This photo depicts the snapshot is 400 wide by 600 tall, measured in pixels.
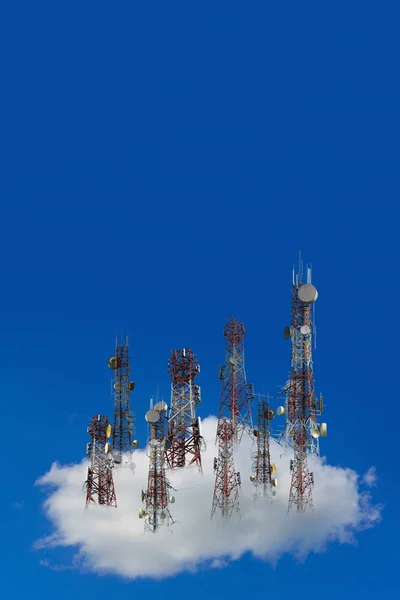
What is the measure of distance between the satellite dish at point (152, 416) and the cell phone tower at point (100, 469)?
6.24m

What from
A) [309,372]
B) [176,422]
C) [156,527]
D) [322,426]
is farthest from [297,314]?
[156,527]

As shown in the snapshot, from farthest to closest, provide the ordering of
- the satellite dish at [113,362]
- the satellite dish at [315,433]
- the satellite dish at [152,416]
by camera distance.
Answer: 1. the satellite dish at [113,362]
2. the satellite dish at [152,416]
3. the satellite dish at [315,433]

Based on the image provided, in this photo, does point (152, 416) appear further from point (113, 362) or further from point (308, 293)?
point (308, 293)

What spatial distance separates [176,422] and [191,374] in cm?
469

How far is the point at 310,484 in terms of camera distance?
70.0 meters

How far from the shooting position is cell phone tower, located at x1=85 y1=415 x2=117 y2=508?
7838cm

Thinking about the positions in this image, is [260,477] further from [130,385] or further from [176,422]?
[130,385]

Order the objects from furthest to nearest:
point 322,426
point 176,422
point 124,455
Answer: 1. point 124,455
2. point 176,422
3. point 322,426

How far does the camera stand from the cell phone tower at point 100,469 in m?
78.4

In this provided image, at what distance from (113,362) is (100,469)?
10.7m

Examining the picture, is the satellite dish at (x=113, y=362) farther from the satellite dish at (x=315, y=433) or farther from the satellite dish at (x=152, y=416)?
→ the satellite dish at (x=315, y=433)

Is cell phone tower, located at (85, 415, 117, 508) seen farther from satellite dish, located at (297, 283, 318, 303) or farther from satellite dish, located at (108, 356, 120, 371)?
satellite dish, located at (297, 283, 318, 303)

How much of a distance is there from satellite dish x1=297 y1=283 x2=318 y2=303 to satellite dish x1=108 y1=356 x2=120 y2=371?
20997 mm

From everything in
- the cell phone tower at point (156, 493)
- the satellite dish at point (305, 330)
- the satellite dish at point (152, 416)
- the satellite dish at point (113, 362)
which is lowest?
the cell phone tower at point (156, 493)
